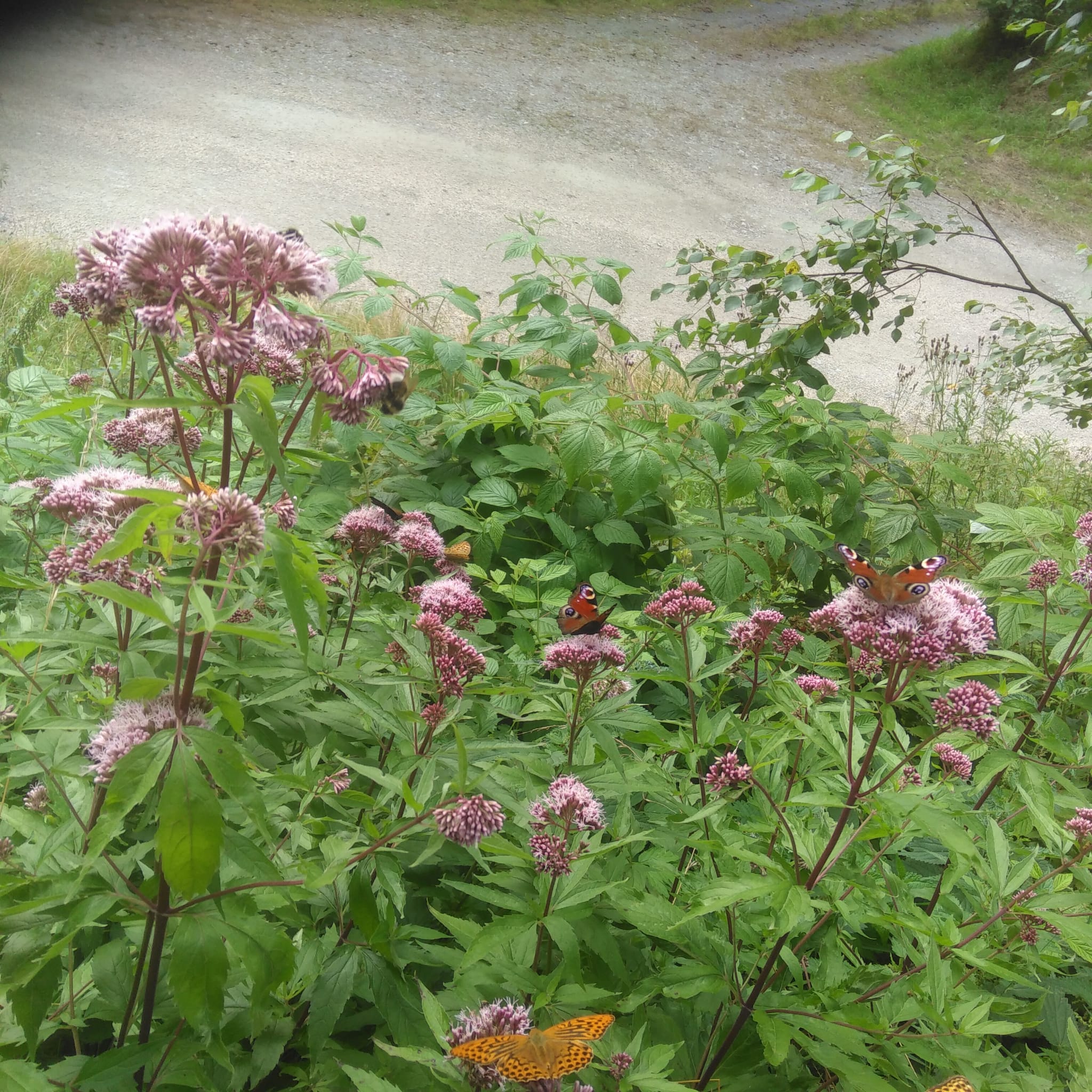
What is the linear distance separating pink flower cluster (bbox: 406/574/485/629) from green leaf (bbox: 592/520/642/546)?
64.3 inches

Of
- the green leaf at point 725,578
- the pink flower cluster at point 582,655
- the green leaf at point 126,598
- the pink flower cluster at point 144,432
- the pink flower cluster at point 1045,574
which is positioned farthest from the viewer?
the green leaf at point 725,578

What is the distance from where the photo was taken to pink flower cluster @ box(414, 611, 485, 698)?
6.03 feet

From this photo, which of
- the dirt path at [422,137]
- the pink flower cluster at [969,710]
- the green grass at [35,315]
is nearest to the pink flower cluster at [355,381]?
the pink flower cluster at [969,710]

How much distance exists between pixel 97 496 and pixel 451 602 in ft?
2.54

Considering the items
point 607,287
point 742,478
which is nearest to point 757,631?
point 742,478

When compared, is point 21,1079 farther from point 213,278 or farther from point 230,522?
point 213,278

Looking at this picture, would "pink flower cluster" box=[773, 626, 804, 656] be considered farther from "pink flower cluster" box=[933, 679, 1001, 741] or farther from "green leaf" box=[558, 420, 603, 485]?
"green leaf" box=[558, 420, 603, 485]

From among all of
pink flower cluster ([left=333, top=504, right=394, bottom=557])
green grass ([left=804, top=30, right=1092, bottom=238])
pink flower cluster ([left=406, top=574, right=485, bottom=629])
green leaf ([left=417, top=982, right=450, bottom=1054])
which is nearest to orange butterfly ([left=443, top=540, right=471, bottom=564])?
pink flower cluster ([left=333, top=504, right=394, bottom=557])

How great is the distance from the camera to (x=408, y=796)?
1539mm

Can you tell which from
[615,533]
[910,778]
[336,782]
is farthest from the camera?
[615,533]

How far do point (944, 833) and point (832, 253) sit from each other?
3.93 metres

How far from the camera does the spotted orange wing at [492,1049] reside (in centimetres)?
130

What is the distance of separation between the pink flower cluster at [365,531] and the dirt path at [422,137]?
23.3 ft

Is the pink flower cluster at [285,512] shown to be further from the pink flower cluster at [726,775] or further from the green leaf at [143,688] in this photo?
the pink flower cluster at [726,775]
